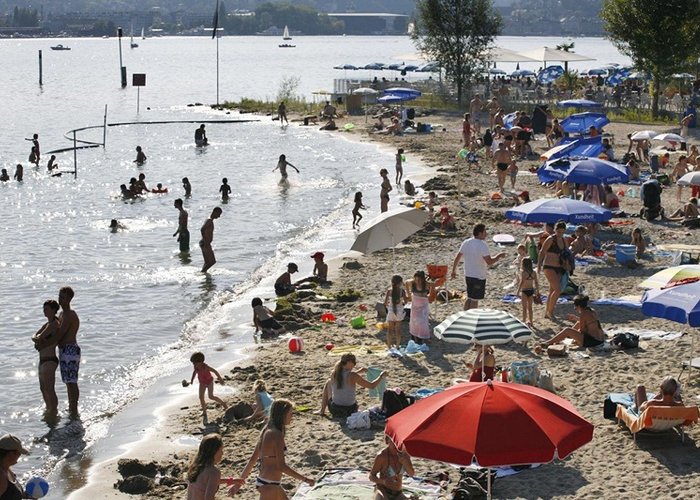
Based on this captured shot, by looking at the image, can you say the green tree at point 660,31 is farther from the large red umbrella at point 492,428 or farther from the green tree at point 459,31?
the large red umbrella at point 492,428

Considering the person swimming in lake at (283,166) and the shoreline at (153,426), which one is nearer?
the shoreline at (153,426)

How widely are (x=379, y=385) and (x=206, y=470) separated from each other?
4800mm

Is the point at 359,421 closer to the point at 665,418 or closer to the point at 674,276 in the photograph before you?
the point at 665,418

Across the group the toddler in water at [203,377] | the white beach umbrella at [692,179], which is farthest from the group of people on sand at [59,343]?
the white beach umbrella at [692,179]

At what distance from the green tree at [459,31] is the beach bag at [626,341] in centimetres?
3785

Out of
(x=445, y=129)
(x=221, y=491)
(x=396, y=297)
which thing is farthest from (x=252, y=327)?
(x=445, y=129)

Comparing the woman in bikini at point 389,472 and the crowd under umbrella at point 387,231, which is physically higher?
the crowd under umbrella at point 387,231

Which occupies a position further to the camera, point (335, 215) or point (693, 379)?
point (335, 215)

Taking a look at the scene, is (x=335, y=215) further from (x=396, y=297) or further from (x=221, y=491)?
(x=221, y=491)

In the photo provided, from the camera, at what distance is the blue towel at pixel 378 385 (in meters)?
13.6

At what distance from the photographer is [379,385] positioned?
13.6m

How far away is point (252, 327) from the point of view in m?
19.5

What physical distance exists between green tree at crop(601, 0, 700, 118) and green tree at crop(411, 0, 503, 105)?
9610 mm

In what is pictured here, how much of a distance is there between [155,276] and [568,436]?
56.3 ft
